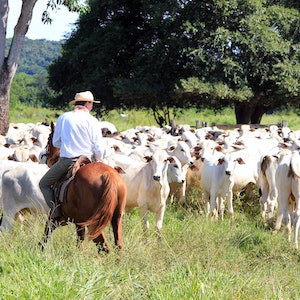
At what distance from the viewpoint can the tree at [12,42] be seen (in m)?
21.0

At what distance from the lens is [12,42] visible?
2178 cm

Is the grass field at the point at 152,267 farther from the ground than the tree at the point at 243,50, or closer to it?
closer to it

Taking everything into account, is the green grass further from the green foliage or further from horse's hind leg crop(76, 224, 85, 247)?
the green foliage

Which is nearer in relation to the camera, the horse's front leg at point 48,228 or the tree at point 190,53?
the horse's front leg at point 48,228

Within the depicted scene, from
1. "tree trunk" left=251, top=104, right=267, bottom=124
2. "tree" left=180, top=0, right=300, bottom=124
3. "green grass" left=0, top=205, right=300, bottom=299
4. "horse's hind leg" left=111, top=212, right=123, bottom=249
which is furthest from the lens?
"tree trunk" left=251, top=104, right=267, bottom=124

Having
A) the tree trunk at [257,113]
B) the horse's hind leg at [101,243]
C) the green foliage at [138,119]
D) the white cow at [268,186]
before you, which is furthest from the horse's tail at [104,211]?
the green foliage at [138,119]

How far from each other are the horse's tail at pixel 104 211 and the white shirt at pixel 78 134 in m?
0.57

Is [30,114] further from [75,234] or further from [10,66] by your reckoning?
[75,234]

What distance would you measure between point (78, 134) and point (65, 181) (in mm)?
577

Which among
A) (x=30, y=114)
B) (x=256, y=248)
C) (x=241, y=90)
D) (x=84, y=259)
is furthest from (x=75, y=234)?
(x=30, y=114)

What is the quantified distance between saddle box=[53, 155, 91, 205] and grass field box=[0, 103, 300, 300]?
42 cm

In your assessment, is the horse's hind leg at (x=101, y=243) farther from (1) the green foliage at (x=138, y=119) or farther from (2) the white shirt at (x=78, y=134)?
(1) the green foliage at (x=138, y=119)

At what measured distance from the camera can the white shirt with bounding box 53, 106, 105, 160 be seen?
8438 millimetres

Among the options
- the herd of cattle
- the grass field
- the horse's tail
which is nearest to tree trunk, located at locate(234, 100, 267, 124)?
the herd of cattle
